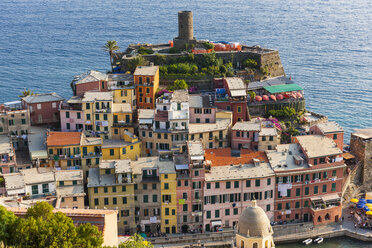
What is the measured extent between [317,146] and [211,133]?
50.4ft

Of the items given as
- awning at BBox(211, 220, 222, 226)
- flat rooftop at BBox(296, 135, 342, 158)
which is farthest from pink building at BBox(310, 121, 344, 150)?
awning at BBox(211, 220, 222, 226)

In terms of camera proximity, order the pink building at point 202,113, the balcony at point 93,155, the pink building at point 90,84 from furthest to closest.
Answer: the pink building at point 90,84 < the pink building at point 202,113 < the balcony at point 93,155

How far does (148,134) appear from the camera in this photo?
307 ft

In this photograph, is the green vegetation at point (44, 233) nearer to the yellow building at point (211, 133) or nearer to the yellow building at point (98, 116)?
the yellow building at point (211, 133)

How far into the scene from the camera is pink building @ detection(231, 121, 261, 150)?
304ft

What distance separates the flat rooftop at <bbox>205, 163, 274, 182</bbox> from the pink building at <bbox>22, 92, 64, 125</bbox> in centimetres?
2768

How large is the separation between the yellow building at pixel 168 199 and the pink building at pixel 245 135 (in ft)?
40.2

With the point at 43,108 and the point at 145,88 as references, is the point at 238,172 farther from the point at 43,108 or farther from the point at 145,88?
the point at 43,108

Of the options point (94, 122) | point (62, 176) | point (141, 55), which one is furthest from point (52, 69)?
point (62, 176)

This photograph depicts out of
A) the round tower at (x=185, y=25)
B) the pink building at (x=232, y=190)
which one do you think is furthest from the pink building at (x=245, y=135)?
the round tower at (x=185, y=25)

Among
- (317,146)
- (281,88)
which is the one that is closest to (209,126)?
(317,146)

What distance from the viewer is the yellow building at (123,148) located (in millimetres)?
91125

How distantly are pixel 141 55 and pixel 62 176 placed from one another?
3322cm

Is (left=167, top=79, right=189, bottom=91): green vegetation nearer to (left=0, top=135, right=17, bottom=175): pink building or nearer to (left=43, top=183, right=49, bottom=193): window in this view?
(left=0, top=135, right=17, bottom=175): pink building
